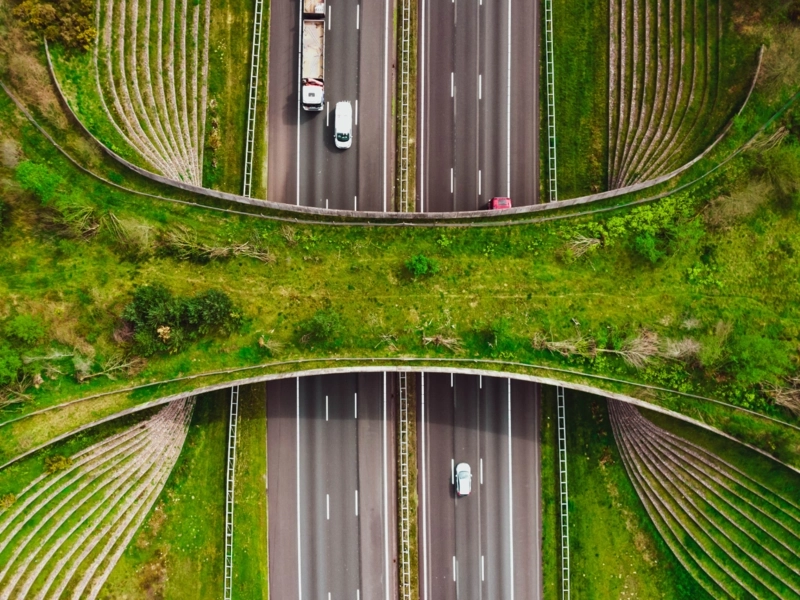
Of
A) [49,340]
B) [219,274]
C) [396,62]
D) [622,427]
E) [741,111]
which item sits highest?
[396,62]

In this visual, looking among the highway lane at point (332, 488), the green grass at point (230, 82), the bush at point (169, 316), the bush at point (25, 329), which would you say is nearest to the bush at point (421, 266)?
the highway lane at point (332, 488)

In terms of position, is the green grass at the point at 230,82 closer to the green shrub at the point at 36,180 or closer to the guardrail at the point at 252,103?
the guardrail at the point at 252,103

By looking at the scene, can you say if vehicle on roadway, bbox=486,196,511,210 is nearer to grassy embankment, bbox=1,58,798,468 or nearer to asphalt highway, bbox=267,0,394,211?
grassy embankment, bbox=1,58,798,468

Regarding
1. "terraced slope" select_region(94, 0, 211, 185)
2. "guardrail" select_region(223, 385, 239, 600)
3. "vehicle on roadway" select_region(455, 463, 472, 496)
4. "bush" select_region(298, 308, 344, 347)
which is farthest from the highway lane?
"terraced slope" select_region(94, 0, 211, 185)

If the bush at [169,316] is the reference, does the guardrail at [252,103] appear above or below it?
above

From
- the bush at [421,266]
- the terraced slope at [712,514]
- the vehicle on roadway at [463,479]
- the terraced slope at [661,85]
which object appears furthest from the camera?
the vehicle on roadway at [463,479]

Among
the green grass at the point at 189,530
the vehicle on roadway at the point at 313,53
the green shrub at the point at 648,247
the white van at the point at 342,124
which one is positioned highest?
the vehicle on roadway at the point at 313,53

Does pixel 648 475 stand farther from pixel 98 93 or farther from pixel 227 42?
pixel 98 93

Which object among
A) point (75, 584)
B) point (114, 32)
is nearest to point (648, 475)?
point (75, 584)
